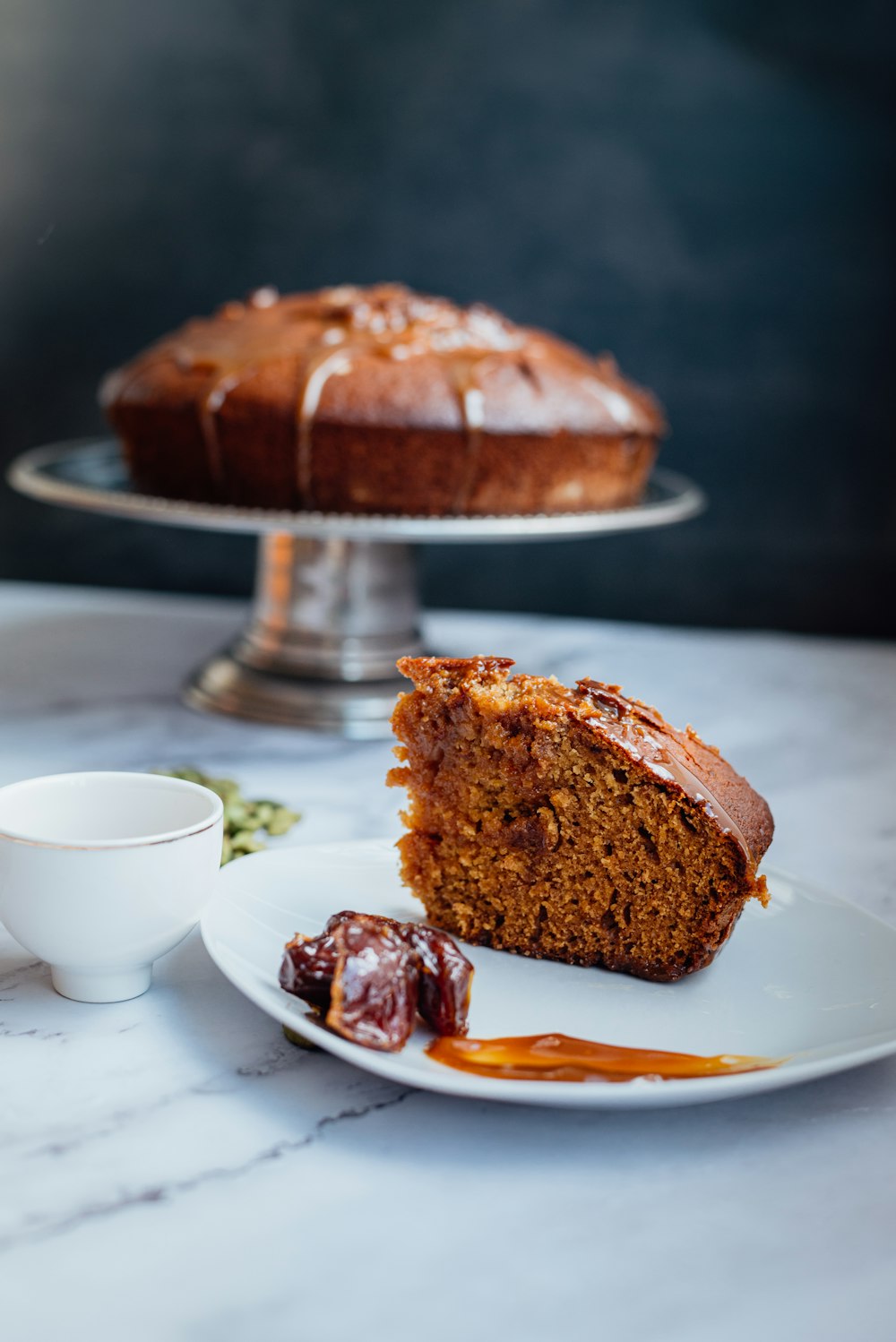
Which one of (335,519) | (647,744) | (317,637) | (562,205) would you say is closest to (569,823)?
(647,744)

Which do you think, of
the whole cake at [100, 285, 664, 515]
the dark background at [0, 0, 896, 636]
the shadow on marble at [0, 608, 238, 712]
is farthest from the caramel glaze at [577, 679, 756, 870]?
the dark background at [0, 0, 896, 636]

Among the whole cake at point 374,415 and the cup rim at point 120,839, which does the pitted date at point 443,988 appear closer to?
the cup rim at point 120,839

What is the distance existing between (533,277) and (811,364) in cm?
58

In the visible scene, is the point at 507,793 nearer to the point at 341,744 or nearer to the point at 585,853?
the point at 585,853

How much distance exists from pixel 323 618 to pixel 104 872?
1.06 metres

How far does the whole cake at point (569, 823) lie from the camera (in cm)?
100

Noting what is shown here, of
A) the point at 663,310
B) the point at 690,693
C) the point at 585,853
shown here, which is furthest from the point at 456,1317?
the point at 663,310

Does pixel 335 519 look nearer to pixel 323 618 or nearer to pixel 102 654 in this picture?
pixel 323 618

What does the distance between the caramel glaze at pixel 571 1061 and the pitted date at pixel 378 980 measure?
0.03 meters

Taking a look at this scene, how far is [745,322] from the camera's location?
250 centimetres

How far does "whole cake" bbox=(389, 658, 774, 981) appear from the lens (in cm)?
100

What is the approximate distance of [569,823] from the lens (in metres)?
1.04

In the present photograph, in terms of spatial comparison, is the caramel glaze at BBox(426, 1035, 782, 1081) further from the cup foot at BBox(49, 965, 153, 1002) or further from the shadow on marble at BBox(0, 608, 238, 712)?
the shadow on marble at BBox(0, 608, 238, 712)

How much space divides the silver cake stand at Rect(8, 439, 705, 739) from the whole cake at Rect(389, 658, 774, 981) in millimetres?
704
